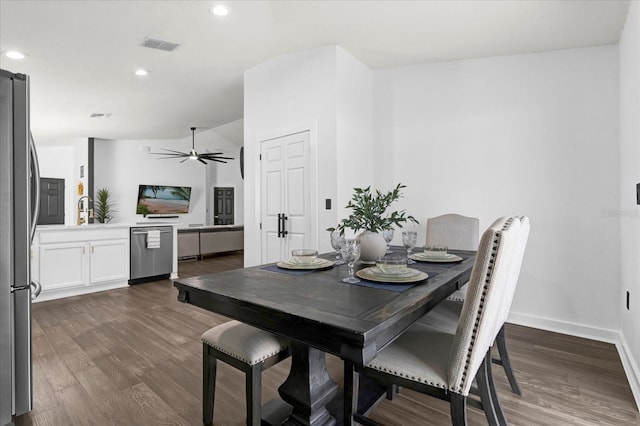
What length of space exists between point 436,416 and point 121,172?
841 cm

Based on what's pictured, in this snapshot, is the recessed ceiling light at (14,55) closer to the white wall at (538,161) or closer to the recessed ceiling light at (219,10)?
the recessed ceiling light at (219,10)

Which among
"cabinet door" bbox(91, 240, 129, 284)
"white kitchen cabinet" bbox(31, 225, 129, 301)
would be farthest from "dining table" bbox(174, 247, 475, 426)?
"cabinet door" bbox(91, 240, 129, 284)

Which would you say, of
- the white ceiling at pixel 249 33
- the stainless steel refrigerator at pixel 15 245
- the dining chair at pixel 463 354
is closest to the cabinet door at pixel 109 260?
the white ceiling at pixel 249 33

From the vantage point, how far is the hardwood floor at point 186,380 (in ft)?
6.00

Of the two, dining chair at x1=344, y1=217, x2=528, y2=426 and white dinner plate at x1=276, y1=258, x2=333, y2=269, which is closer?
dining chair at x1=344, y1=217, x2=528, y2=426

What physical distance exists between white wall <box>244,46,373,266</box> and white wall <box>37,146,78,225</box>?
271 inches

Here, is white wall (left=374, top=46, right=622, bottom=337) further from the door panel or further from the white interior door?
the door panel

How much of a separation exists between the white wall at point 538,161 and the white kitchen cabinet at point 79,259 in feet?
13.0

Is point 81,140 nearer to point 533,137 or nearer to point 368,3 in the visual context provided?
point 368,3

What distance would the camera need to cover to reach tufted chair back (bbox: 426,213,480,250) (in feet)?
9.26

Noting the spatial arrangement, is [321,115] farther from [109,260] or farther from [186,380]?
[109,260]

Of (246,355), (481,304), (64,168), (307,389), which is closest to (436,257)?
(481,304)

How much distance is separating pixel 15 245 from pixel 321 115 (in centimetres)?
260

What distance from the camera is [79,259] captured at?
14.2ft
